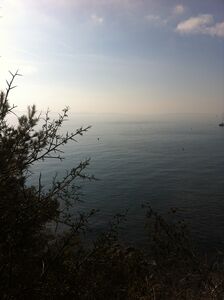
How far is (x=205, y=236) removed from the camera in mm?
36969

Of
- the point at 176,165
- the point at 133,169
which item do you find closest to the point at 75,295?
the point at 133,169

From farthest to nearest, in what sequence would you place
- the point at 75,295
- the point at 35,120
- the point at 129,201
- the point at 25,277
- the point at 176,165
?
the point at 176,165, the point at 129,201, the point at 35,120, the point at 75,295, the point at 25,277

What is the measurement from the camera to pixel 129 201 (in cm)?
5031

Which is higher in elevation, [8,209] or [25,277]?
[8,209]

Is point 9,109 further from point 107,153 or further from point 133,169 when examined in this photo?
point 107,153

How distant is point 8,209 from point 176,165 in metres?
76.4

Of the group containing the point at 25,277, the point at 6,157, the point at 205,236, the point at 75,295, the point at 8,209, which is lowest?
the point at 205,236

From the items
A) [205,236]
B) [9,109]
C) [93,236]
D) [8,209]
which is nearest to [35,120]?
[9,109]

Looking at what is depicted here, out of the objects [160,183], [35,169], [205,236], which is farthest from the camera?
[35,169]

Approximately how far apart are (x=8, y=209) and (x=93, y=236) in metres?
31.1

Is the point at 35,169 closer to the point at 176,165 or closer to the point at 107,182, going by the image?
the point at 107,182

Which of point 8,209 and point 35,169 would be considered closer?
point 8,209

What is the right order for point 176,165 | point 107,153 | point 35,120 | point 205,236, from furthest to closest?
1. point 107,153
2. point 176,165
3. point 205,236
4. point 35,120

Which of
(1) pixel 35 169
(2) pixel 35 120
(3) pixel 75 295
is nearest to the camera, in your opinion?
(3) pixel 75 295
